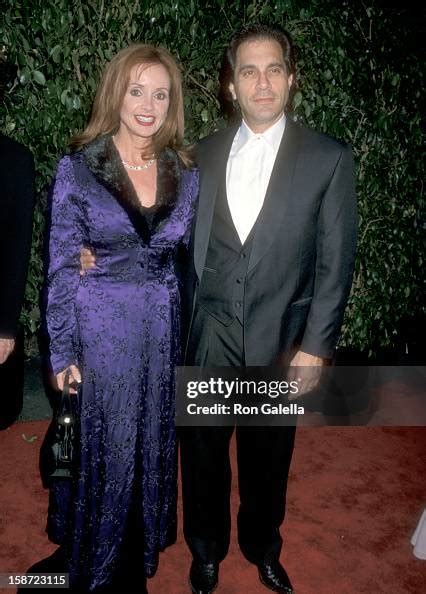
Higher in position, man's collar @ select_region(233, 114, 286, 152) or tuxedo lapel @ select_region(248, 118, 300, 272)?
man's collar @ select_region(233, 114, 286, 152)

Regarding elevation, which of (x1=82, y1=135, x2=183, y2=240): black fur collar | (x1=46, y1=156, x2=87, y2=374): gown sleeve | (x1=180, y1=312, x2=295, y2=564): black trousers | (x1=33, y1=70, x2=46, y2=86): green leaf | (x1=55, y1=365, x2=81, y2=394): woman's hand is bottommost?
(x1=180, y1=312, x2=295, y2=564): black trousers

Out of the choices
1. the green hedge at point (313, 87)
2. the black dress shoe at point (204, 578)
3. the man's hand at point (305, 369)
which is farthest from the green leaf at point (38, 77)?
the black dress shoe at point (204, 578)

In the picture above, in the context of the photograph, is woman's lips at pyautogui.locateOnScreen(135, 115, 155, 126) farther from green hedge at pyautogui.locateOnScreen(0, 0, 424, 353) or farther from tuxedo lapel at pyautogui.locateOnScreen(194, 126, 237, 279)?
green hedge at pyautogui.locateOnScreen(0, 0, 424, 353)

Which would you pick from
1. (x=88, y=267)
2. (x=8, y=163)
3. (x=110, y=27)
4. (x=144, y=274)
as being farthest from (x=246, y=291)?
(x=110, y=27)

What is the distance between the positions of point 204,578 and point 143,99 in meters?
1.78

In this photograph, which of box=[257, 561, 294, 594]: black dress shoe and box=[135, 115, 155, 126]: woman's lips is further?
box=[257, 561, 294, 594]: black dress shoe

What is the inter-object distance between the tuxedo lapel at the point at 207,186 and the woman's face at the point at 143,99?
230mm

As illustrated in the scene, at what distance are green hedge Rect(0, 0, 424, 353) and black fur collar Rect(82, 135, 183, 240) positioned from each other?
88 centimetres

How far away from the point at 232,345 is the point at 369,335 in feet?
6.76

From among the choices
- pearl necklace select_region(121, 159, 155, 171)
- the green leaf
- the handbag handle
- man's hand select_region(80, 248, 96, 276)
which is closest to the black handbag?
the handbag handle

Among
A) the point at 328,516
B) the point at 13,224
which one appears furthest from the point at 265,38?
the point at 328,516

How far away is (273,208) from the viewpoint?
5.89 ft

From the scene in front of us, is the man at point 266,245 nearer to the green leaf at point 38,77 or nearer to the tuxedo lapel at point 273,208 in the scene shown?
the tuxedo lapel at point 273,208

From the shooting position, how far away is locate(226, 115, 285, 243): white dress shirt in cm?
183
